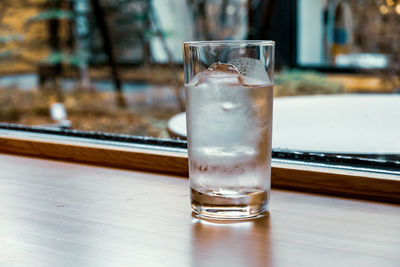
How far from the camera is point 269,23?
5012 millimetres

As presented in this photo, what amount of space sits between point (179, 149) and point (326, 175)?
0.87 ft

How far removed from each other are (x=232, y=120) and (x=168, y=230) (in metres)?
0.13

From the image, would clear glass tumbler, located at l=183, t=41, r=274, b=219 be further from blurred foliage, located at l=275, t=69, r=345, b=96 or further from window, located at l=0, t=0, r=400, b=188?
blurred foliage, located at l=275, t=69, r=345, b=96

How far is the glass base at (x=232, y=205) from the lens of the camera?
0.55m

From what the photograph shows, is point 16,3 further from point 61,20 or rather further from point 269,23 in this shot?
point 269,23

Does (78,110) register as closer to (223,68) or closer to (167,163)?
(167,163)

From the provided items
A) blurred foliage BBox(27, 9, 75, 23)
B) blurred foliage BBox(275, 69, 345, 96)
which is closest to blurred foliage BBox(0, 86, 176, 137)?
blurred foliage BBox(27, 9, 75, 23)

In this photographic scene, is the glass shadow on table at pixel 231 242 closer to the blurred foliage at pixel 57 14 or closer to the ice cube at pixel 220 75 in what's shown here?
the ice cube at pixel 220 75

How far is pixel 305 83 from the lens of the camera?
517cm

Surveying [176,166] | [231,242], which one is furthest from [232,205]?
[176,166]

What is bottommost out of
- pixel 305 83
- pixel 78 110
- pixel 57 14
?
pixel 78 110

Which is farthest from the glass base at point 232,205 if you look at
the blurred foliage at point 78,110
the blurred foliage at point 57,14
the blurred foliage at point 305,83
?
the blurred foliage at point 57,14

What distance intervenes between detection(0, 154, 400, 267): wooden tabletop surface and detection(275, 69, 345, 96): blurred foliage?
4.32 meters

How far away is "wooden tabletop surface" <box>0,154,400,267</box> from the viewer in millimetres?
450
